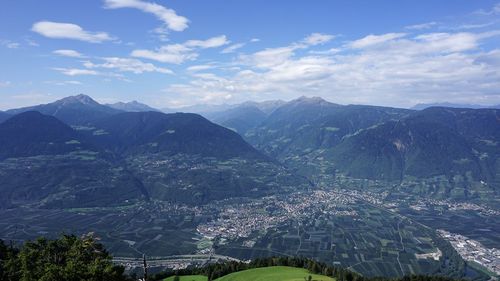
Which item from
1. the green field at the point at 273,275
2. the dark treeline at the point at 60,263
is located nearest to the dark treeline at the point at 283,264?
the green field at the point at 273,275

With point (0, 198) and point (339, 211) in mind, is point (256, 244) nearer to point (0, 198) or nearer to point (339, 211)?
point (339, 211)

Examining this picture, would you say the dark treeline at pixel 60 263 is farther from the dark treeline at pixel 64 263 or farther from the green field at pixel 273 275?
the green field at pixel 273 275

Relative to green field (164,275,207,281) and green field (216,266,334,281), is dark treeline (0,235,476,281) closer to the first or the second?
green field (216,266,334,281)

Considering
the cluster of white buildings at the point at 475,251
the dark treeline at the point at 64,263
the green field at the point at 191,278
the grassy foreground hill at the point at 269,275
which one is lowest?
the cluster of white buildings at the point at 475,251

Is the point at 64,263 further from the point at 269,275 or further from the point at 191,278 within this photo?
the point at 269,275

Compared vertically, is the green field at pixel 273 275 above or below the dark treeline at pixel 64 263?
below

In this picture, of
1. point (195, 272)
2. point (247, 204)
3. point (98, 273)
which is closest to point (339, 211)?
point (247, 204)

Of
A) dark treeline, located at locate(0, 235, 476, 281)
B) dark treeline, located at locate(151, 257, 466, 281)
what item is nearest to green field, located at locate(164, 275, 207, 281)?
dark treeline, located at locate(151, 257, 466, 281)

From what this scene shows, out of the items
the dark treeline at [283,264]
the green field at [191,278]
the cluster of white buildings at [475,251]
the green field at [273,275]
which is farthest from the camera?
the cluster of white buildings at [475,251]
